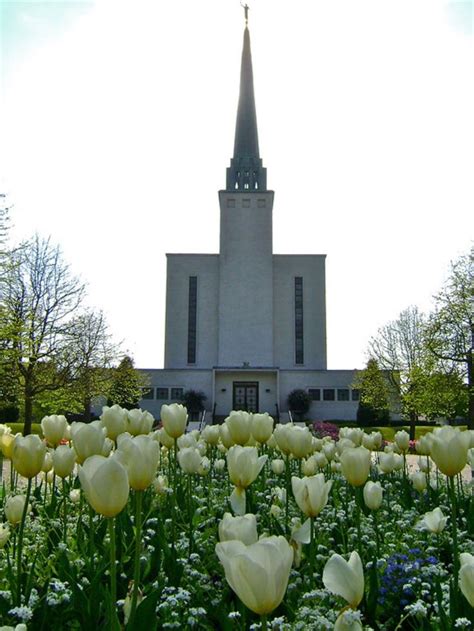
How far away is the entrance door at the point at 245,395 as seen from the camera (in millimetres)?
37688

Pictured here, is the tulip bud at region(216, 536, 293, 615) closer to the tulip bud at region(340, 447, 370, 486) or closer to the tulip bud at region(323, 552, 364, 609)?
the tulip bud at region(323, 552, 364, 609)

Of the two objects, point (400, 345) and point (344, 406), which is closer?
point (400, 345)

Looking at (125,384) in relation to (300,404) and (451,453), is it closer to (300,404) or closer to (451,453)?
(300,404)

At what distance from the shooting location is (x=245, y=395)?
124ft

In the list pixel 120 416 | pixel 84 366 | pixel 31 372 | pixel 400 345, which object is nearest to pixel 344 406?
pixel 400 345

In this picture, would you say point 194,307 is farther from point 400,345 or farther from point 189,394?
point 400,345

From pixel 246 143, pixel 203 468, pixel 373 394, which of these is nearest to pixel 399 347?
pixel 373 394

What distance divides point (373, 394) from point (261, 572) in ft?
99.8

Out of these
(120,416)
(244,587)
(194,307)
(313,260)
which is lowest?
(244,587)

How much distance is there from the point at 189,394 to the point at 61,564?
3360 cm

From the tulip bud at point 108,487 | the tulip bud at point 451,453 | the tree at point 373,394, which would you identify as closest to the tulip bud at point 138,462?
the tulip bud at point 108,487

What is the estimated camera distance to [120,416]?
3.30 meters

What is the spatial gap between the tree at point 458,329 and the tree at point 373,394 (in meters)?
8.82

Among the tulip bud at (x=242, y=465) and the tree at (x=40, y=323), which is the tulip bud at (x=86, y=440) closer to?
the tulip bud at (x=242, y=465)
